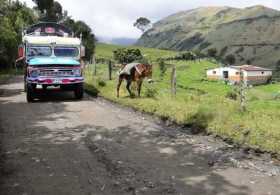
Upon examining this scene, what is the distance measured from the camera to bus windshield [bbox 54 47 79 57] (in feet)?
73.4

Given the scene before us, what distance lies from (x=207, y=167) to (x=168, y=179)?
1.11 meters

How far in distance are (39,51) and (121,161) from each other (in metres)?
13.8

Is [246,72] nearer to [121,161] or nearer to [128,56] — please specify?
[128,56]

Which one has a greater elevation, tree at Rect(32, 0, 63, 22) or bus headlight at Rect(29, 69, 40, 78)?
tree at Rect(32, 0, 63, 22)

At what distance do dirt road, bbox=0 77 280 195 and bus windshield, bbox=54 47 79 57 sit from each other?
8013 mm

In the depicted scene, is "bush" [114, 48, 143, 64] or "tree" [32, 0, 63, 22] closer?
"bush" [114, 48, 143, 64]

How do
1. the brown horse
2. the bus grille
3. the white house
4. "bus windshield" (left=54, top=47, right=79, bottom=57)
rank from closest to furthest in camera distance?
the brown horse, the bus grille, "bus windshield" (left=54, top=47, right=79, bottom=57), the white house

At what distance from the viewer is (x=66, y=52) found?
22.6 m

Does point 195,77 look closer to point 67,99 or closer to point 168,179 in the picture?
point 67,99

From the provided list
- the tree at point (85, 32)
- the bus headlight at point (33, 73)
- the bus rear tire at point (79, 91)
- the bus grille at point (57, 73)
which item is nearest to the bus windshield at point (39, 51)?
the bus grille at point (57, 73)


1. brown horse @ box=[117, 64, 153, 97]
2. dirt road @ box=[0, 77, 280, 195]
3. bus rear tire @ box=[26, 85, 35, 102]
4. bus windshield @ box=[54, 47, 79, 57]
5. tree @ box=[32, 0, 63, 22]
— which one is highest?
tree @ box=[32, 0, 63, 22]

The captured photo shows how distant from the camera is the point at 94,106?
18422mm

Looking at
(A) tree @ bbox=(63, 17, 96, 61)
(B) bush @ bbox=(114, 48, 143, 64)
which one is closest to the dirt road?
(B) bush @ bbox=(114, 48, 143, 64)

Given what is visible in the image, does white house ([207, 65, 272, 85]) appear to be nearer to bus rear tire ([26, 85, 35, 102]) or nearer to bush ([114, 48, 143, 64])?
bush ([114, 48, 143, 64])
